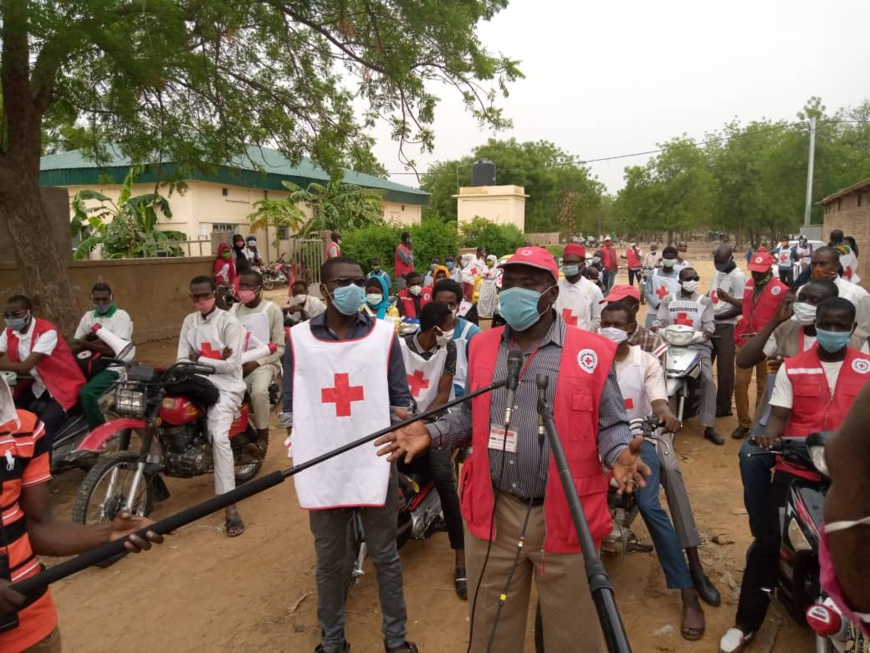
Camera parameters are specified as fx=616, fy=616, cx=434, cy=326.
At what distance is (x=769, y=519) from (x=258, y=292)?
5.08 metres

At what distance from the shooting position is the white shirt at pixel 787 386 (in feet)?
10.7

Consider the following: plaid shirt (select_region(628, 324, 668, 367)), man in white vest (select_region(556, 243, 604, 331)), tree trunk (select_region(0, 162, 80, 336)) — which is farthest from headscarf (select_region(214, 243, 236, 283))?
plaid shirt (select_region(628, 324, 668, 367))

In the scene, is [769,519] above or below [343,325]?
below

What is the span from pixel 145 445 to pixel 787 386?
426 cm

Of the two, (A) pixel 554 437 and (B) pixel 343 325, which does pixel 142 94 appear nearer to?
(B) pixel 343 325

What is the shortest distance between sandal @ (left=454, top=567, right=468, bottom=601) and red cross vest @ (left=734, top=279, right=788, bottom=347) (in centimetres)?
421

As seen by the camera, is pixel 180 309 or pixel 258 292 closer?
pixel 258 292

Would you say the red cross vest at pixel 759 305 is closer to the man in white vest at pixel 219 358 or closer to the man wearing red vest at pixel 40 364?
the man in white vest at pixel 219 358

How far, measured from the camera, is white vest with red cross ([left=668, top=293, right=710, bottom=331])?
23.2ft

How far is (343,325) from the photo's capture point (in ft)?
11.0

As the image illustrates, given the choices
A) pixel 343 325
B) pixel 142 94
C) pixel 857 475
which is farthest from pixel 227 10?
pixel 857 475

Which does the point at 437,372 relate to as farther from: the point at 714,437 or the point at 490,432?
the point at 714,437

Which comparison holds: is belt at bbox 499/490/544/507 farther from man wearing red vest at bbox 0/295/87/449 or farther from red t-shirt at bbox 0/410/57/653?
man wearing red vest at bbox 0/295/87/449

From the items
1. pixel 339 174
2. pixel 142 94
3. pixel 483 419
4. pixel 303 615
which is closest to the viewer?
pixel 483 419
